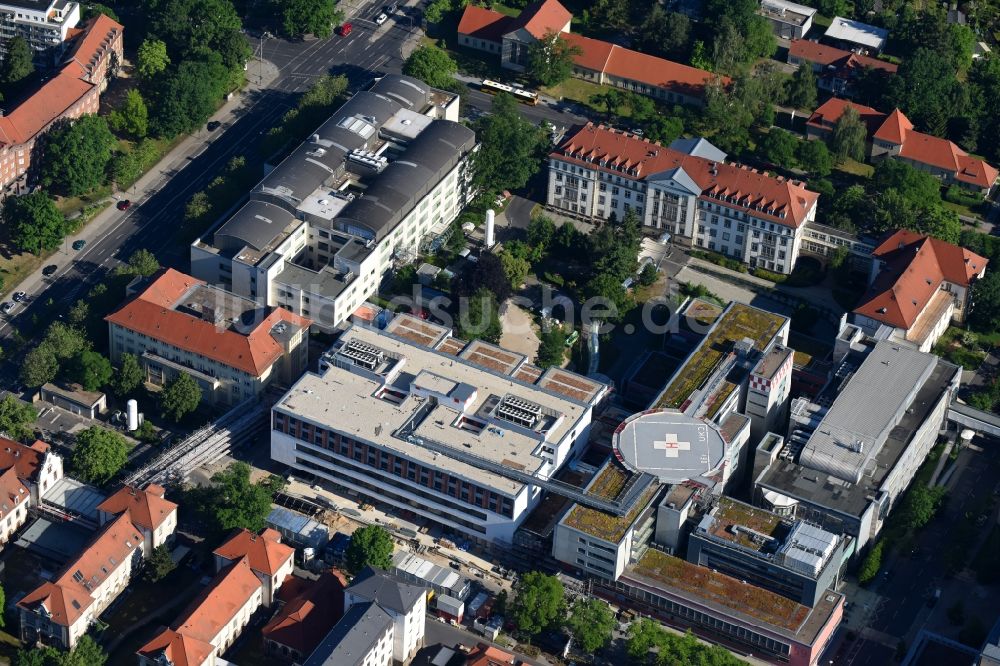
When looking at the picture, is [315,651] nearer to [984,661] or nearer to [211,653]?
[211,653]

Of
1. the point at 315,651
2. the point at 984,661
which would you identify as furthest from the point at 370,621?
the point at 984,661

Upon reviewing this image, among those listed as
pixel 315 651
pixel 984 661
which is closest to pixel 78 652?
pixel 315 651

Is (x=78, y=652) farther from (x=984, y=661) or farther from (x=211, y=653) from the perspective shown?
(x=984, y=661)

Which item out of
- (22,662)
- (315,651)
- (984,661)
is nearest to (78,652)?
(22,662)

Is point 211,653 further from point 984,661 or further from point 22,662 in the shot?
point 984,661
